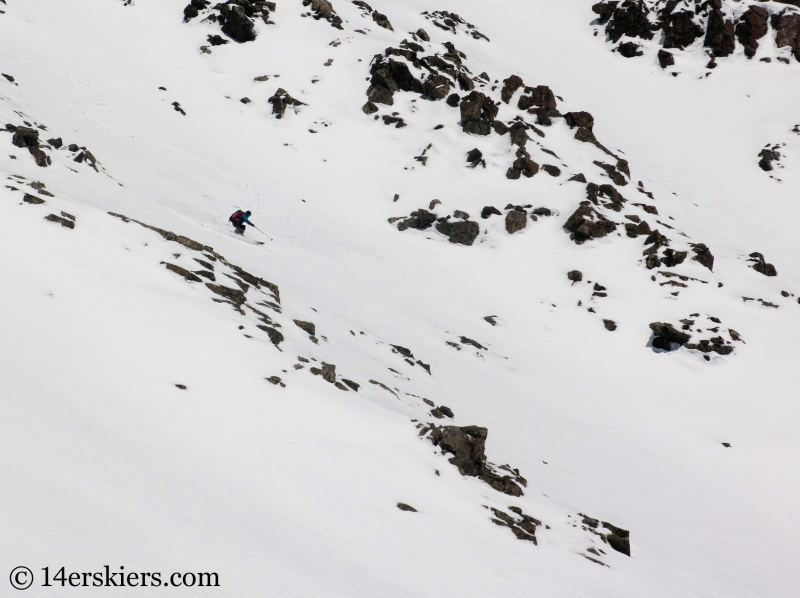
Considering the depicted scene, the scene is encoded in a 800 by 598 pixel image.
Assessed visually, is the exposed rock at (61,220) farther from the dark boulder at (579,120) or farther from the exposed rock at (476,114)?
the dark boulder at (579,120)

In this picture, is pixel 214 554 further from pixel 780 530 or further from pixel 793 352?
pixel 793 352

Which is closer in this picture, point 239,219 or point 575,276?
point 239,219

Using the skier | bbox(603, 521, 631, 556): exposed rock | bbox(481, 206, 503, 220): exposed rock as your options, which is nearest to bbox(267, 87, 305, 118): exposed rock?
bbox(481, 206, 503, 220): exposed rock

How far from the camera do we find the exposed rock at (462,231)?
33.3 metres

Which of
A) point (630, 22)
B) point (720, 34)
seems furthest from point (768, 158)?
point (630, 22)

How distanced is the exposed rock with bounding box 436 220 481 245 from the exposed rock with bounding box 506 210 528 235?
192 centimetres

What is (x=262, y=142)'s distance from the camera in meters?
38.3

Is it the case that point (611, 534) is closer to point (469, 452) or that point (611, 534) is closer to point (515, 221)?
point (469, 452)

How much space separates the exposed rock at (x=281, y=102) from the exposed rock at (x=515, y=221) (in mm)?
18878

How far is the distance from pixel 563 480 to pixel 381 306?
11.2 metres

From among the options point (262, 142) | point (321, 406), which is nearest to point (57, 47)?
point (262, 142)

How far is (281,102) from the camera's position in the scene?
134 ft

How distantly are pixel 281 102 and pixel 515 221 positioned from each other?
20128 mm

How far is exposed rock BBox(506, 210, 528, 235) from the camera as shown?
33562 mm
